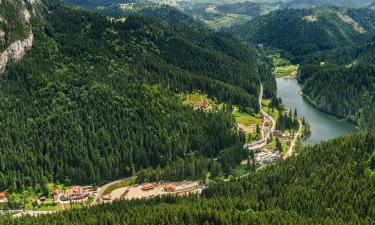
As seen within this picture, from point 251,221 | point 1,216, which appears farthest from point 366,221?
point 1,216

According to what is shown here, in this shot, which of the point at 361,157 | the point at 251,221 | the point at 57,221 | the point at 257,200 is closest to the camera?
the point at 251,221

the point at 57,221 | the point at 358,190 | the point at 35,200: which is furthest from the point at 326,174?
the point at 35,200

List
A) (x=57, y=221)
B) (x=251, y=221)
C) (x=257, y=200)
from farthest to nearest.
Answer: (x=257, y=200) → (x=57, y=221) → (x=251, y=221)

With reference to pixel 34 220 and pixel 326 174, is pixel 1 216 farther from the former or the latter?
pixel 326 174

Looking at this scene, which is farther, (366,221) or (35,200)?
(35,200)

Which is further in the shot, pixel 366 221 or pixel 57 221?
pixel 57 221

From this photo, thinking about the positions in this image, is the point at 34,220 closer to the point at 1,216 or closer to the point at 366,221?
the point at 1,216
